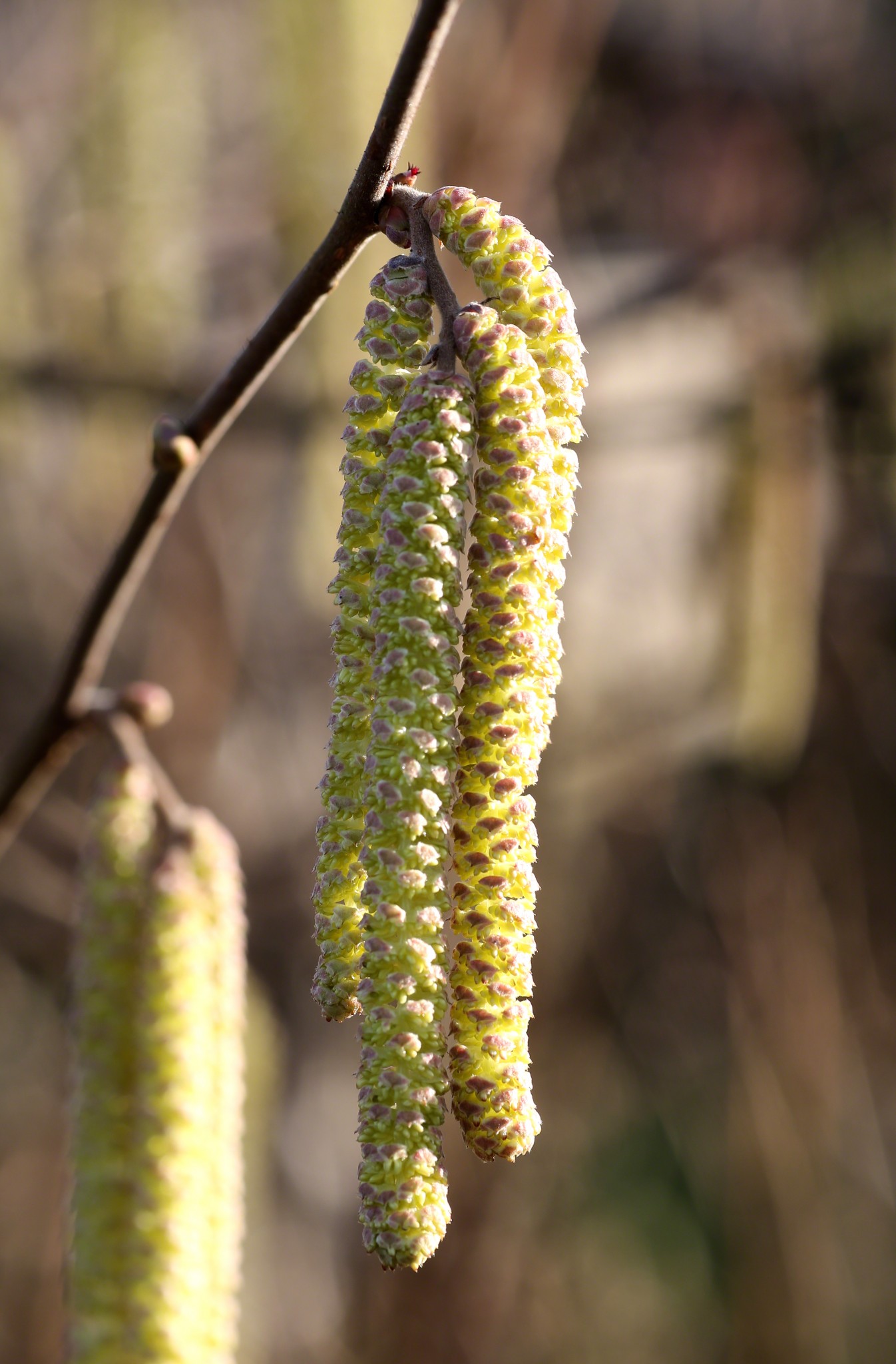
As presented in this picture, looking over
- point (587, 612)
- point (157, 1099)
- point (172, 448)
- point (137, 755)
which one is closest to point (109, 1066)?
point (157, 1099)

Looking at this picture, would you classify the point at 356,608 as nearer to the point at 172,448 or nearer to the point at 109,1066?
the point at 172,448

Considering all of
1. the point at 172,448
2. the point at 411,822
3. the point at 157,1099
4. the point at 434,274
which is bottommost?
the point at 157,1099

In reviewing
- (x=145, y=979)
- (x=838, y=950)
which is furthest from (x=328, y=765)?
(x=838, y=950)

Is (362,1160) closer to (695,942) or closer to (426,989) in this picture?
(426,989)

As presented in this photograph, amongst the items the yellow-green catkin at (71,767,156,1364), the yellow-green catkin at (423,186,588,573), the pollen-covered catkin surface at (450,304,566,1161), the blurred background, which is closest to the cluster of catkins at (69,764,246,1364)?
the yellow-green catkin at (71,767,156,1364)

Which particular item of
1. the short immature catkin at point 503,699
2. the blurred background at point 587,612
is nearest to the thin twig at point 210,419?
the short immature catkin at point 503,699

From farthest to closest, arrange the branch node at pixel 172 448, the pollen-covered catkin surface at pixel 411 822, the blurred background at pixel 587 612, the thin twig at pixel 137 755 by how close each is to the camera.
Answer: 1. the blurred background at pixel 587 612
2. the thin twig at pixel 137 755
3. the branch node at pixel 172 448
4. the pollen-covered catkin surface at pixel 411 822

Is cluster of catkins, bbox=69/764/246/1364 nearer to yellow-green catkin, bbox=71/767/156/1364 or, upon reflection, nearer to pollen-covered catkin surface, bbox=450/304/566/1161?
yellow-green catkin, bbox=71/767/156/1364

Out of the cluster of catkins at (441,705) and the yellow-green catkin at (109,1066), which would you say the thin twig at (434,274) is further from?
the yellow-green catkin at (109,1066)
